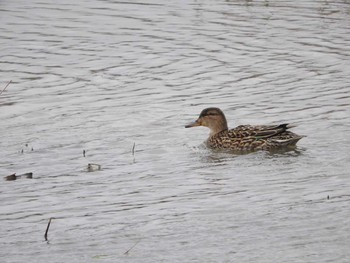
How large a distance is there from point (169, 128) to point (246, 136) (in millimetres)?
1201

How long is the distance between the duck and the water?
220 millimetres

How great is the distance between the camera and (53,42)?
17953mm

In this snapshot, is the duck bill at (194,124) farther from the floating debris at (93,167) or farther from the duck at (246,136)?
the floating debris at (93,167)

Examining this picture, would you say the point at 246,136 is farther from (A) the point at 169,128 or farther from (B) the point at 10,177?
(B) the point at 10,177

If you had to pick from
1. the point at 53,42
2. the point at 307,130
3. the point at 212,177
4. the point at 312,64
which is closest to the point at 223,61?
the point at 312,64

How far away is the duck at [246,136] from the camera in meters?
12.1

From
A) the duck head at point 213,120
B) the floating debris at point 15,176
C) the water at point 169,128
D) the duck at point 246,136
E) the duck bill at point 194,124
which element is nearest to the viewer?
the water at point 169,128

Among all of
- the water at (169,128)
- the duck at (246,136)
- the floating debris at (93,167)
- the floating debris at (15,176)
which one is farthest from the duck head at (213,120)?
the floating debris at (15,176)

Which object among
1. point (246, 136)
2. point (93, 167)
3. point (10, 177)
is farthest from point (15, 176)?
point (246, 136)

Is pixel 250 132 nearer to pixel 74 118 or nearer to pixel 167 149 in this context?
pixel 167 149

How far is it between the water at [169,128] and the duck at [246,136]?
0.22 m

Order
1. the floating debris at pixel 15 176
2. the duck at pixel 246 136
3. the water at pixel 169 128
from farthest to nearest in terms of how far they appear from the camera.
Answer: the duck at pixel 246 136, the floating debris at pixel 15 176, the water at pixel 169 128

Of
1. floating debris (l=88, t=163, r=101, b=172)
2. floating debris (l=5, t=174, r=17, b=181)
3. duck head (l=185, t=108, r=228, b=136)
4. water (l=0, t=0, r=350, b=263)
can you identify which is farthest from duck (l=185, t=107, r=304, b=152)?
floating debris (l=5, t=174, r=17, b=181)

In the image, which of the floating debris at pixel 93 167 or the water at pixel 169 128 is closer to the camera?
the water at pixel 169 128
